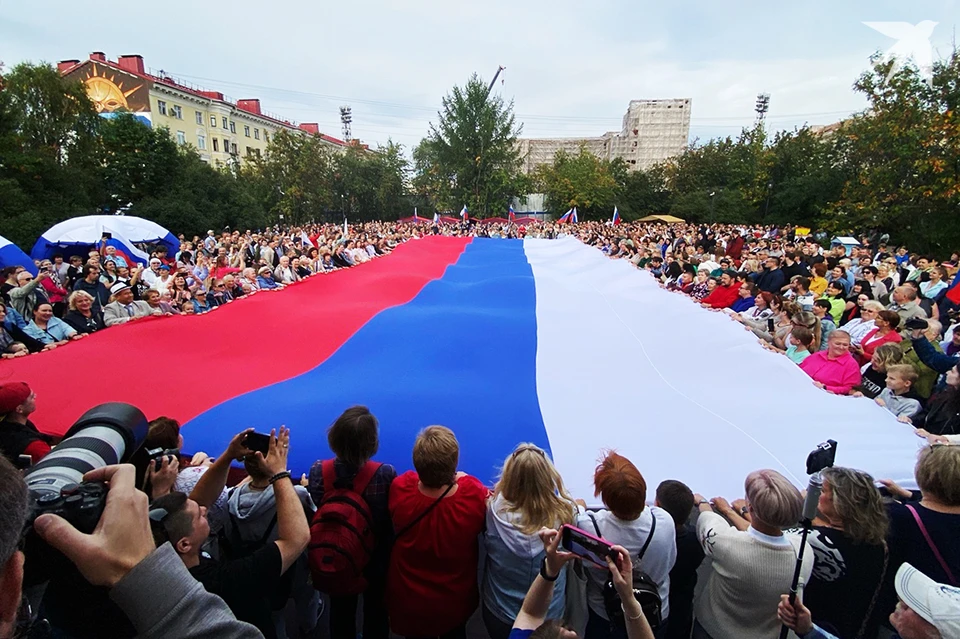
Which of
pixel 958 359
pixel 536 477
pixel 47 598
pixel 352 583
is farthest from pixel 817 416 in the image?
pixel 47 598

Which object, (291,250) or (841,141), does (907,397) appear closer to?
(291,250)

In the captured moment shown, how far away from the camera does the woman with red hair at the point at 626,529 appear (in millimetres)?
1445

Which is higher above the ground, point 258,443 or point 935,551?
point 258,443

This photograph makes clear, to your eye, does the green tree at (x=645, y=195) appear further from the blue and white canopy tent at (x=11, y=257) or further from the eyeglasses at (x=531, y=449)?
the eyeglasses at (x=531, y=449)

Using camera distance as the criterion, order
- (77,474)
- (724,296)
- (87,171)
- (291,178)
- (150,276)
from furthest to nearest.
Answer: (291,178) → (87,171) → (150,276) → (724,296) → (77,474)

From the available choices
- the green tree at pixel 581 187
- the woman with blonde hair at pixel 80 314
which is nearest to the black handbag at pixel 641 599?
the woman with blonde hair at pixel 80 314

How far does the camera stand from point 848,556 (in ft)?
4.77

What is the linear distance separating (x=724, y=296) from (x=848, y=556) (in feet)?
15.0

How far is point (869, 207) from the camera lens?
468 inches

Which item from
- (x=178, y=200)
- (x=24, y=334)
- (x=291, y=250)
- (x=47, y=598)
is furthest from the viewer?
(x=178, y=200)

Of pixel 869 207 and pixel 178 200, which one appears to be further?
pixel 178 200

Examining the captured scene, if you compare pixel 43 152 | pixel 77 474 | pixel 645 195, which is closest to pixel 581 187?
pixel 645 195

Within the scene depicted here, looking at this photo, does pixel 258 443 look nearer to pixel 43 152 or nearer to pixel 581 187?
pixel 43 152

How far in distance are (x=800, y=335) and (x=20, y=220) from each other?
18002 millimetres
